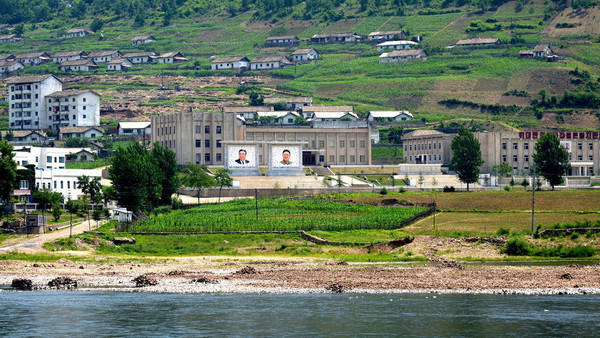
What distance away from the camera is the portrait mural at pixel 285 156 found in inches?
5256

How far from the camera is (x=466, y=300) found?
49812 millimetres

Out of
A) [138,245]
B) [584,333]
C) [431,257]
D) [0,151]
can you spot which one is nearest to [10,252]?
[138,245]

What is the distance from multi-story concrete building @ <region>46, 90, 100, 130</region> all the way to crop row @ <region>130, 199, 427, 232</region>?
3578 inches

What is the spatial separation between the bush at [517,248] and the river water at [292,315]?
66.8 ft

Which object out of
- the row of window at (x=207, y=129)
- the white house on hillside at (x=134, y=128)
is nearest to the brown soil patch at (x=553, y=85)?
the row of window at (x=207, y=129)

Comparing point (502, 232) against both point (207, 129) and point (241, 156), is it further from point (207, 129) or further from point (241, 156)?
point (207, 129)

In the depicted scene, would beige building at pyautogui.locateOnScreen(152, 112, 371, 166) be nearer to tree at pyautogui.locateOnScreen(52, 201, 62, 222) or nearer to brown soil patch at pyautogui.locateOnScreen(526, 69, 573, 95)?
tree at pyautogui.locateOnScreen(52, 201, 62, 222)

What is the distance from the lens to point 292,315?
45344 mm

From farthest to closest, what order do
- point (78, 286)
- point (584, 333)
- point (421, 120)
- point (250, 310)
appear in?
point (421, 120), point (78, 286), point (250, 310), point (584, 333)

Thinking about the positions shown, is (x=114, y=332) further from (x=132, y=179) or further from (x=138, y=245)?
(x=132, y=179)

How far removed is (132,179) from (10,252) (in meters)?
24.5

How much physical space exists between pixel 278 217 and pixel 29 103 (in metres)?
115

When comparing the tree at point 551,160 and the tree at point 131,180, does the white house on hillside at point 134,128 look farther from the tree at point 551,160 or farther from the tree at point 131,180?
the tree at point 131,180

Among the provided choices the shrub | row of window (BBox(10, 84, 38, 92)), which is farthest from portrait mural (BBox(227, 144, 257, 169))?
row of window (BBox(10, 84, 38, 92))
